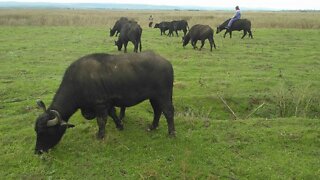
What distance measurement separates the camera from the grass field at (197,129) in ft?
26.8

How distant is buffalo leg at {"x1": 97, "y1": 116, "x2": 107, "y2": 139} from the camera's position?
8.85 m

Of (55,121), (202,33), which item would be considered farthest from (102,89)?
(202,33)

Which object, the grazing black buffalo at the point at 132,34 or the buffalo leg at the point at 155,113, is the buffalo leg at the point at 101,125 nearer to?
the buffalo leg at the point at 155,113

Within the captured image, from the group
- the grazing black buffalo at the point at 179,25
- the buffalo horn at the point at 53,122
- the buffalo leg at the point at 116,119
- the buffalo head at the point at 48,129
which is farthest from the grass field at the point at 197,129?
the grazing black buffalo at the point at 179,25

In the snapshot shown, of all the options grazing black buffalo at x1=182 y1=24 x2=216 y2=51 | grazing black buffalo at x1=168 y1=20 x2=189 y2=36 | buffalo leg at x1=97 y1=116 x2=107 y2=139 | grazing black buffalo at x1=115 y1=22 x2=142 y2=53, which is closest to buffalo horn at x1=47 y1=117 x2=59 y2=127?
buffalo leg at x1=97 y1=116 x2=107 y2=139

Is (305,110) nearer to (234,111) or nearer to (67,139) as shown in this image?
(234,111)

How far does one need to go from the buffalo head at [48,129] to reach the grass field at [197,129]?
0.91 feet

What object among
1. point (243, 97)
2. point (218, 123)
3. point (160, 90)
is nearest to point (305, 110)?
point (243, 97)

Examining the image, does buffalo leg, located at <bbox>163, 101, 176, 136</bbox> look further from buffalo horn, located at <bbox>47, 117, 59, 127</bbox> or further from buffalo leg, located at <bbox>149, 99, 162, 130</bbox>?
buffalo horn, located at <bbox>47, 117, 59, 127</bbox>

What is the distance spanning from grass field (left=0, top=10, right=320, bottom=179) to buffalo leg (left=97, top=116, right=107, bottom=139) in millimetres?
179

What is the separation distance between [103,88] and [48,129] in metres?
1.54

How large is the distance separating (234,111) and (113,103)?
5.18m

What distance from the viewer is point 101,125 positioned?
8.93m

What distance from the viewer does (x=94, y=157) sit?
27.9 ft
